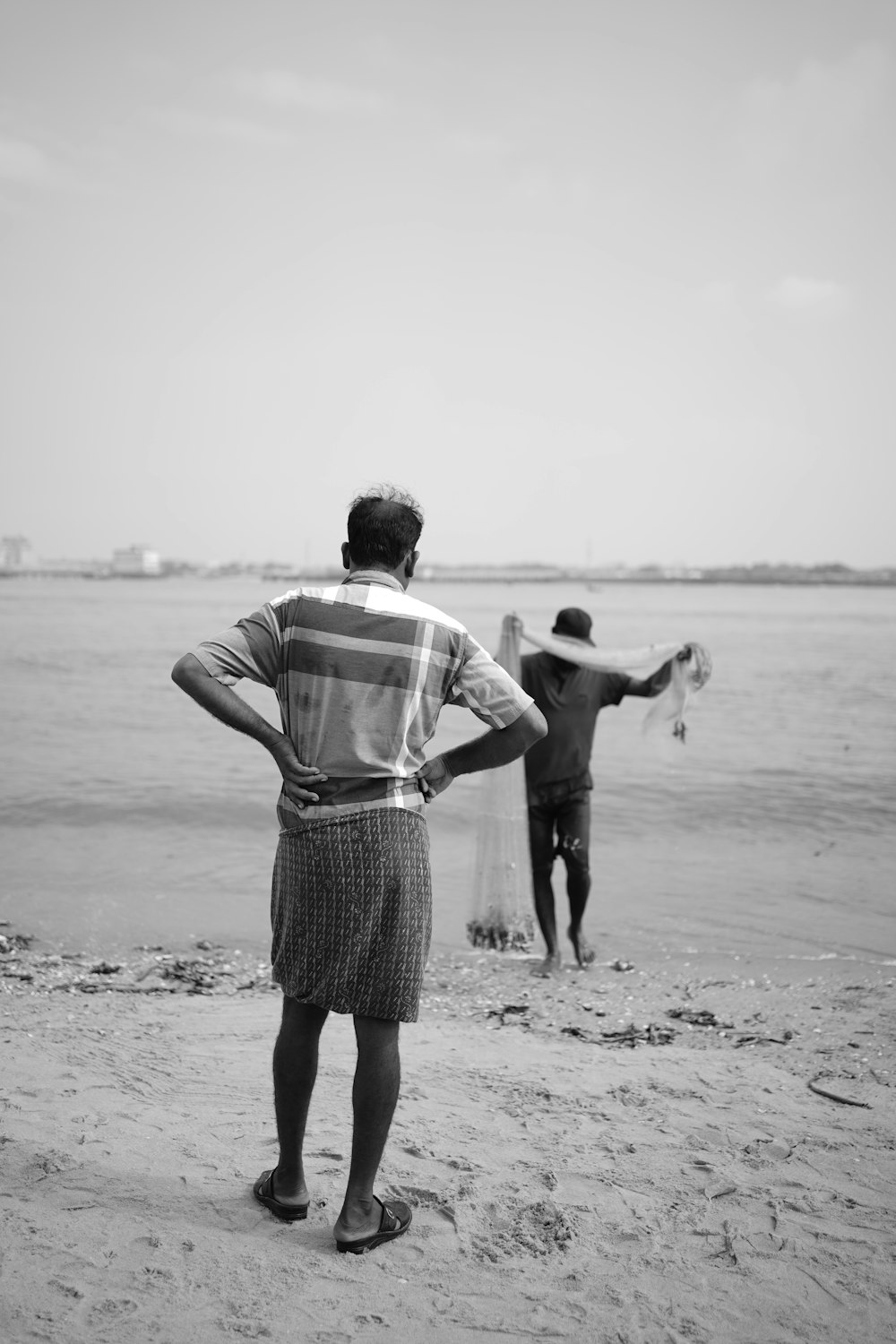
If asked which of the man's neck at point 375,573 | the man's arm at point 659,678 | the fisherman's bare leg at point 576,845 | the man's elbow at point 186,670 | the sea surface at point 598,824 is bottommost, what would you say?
the sea surface at point 598,824

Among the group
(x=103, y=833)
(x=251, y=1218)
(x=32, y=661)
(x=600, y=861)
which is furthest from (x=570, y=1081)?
(x=32, y=661)

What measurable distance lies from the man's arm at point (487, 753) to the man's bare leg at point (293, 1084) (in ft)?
2.20

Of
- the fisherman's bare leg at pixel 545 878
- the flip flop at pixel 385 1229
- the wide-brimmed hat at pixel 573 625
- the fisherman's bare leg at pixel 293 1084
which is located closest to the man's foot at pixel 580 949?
the fisherman's bare leg at pixel 545 878

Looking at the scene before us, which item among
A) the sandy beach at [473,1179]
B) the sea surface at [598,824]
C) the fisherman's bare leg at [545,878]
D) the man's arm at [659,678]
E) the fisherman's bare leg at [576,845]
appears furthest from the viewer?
the sea surface at [598,824]

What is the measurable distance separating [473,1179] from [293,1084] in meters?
0.81

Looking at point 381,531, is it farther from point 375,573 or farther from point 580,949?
point 580,949

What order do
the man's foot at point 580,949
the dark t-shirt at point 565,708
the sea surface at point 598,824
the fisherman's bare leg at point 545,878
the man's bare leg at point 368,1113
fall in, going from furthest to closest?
the sea surface at point 598,824 < the man's foot at point 580,949 < the fisherman's bare leg at point 545,878 < the dark t-shirt at point 565,708 < the man's bare leg at point 368,1113

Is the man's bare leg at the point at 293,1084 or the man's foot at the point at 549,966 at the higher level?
the man's bare leg at the point at 293,1084

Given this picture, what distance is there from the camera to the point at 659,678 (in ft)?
20.5

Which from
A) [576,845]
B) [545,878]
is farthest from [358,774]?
[545,878]

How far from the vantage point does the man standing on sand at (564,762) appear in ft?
18.8

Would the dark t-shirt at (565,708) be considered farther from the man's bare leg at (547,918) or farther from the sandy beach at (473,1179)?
the sandy beach at (473,1179)

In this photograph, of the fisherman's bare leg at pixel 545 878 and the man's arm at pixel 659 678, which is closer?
the fisherman's bare leg at pixel 545 878

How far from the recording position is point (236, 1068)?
3.88 m
